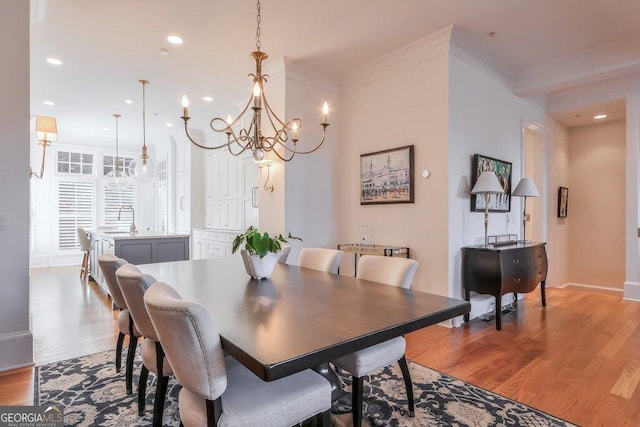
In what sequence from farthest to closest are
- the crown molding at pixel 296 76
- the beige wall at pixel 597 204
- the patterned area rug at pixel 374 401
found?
the beige wall at pixel 597 204
the crown molding at pixel 296 76
the patterned area rug at pixel 374 401

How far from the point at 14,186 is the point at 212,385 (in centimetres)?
258

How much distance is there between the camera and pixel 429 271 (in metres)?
A: 3.76

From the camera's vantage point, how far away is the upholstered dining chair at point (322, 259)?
2.70m

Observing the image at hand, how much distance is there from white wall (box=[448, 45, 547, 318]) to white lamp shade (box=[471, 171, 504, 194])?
160 millimetres

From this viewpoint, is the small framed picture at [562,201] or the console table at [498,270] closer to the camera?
the console table at [498,270]

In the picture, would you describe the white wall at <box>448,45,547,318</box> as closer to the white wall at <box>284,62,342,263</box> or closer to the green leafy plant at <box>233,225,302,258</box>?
the white wall at <box>284,62,342,263</box>

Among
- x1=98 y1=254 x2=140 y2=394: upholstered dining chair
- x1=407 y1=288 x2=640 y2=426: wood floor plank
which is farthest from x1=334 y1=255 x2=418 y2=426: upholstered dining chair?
x1=98 y1=254 x2=140 y2=394: upholstered dining chair

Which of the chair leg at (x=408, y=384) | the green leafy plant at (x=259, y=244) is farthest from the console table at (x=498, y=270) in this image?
the green leafy plant at (x=259, y=244)

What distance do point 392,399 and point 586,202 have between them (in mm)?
5518

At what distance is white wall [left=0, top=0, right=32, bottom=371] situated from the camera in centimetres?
262

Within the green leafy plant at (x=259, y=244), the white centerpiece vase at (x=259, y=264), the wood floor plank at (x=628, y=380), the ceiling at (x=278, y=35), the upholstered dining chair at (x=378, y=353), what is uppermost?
the ceiling at (x=278, y=35)

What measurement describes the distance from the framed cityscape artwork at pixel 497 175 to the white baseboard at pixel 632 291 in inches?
78.6

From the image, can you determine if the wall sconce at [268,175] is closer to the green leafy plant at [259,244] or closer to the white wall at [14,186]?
the green leafy plant at [259,244]

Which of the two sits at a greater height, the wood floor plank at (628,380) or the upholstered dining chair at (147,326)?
the upholstered dining chair at (147,326)
